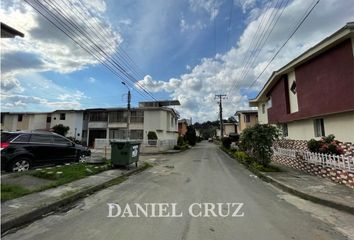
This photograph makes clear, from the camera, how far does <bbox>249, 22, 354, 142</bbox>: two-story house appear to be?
35.8ft

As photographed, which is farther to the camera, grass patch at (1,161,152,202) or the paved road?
grass patch at (1,161,152,202)

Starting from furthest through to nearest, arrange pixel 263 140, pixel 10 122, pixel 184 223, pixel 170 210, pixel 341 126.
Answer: pixel 10 122 → pixel 263 140 → pixel 341 126 → pixel 170 210 → pixel 184 223

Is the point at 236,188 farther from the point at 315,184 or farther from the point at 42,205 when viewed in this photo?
the point at 42,205

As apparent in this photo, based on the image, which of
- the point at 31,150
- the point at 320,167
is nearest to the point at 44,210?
the point at 31,150

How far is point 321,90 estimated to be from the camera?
13055 mm

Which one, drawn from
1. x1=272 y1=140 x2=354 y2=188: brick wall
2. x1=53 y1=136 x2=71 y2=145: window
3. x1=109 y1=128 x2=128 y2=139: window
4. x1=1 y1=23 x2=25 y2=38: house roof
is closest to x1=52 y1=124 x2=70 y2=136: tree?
x1=109 y1=128 x2=128 y2=139: window

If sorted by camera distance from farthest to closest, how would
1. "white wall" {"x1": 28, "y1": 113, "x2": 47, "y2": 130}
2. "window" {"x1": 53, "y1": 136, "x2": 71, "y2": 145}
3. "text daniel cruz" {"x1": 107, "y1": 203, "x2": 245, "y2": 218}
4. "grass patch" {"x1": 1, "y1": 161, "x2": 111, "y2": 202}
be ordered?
"white wall" {"x1": 28, "y1": 113, "x2": 47, "y2": 130}, "window" {"x1": 53, "y1": 136, "x2": 71, "y2": 145}, "grass patch" {"x1": 1, "y1": 161, "x2": 111, "y2": 202}, "text daniel cruz" {"x1": 107, "y1": 203, "x2": 245, "y2": 218}

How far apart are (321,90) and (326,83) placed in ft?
1.75

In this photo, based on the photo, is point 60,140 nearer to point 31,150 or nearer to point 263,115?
point 31,150

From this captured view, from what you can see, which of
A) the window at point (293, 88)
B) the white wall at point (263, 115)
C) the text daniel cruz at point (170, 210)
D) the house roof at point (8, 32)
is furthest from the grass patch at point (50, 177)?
the white wall at point (263, 115)

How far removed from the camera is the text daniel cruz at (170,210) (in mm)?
5910

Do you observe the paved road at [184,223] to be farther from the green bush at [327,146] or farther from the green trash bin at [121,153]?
the green trash bin at [121,153]

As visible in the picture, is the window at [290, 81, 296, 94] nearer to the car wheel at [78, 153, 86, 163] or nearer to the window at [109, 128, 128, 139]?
the car wheel at [78, 153, 86, 163]

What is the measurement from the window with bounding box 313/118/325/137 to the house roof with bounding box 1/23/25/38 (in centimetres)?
1448
